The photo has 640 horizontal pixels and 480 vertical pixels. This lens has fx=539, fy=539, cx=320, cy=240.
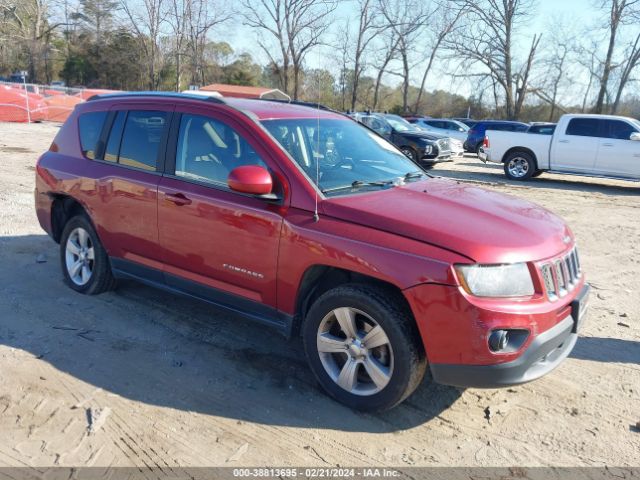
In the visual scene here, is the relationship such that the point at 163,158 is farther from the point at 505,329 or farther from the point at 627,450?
the point at 627,450

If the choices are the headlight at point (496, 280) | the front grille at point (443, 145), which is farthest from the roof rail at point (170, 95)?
the front grille at point (443, 145)

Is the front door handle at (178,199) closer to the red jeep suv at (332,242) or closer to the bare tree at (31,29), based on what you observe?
the red jeep suv at (332,242)

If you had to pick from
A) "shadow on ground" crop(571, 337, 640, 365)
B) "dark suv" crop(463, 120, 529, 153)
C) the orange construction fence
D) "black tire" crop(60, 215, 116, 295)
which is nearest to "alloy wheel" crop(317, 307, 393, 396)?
"shadow on ground" crop(571, 337, 640, 365)

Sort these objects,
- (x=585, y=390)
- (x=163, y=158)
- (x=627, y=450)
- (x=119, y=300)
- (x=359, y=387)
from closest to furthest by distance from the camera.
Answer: (x=627, y=450), (x=359, y=387), (x=585, y=390), (x=163, y=158), (x=119, y=300)

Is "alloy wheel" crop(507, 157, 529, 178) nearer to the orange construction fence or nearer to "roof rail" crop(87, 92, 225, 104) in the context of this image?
"roof rail" crop(87, 92, 225, 104)

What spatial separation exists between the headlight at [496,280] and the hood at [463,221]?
47mm

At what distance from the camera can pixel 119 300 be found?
16.3 feet

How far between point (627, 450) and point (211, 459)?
2.36 m

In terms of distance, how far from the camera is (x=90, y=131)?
4.95 meters

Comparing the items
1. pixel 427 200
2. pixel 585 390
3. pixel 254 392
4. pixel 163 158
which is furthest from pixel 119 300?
pixel 585 390

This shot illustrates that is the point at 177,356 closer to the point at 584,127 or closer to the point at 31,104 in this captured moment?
the point at 584,127

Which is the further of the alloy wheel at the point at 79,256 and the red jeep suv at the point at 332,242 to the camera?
the alloy wheel at the point at 79,256

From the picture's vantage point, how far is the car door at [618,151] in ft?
45.1

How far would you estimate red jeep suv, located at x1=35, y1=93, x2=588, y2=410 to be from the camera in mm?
2947
